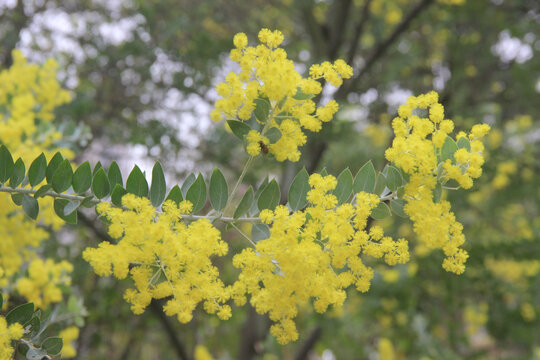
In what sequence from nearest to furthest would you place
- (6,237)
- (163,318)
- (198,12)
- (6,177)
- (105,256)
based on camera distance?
(105,256) < (6,177) < (6,237) < (163,318) < (198,12)

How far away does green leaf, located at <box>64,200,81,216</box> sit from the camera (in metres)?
1.29

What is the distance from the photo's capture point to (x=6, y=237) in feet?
5.69

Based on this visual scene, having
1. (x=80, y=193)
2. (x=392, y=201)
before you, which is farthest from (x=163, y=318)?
(x=392, y=201)

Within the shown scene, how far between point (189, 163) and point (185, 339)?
2538 mm

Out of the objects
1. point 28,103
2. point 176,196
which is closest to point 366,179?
point 176,196

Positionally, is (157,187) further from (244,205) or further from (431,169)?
(431,169)

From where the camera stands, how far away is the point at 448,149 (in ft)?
4.10

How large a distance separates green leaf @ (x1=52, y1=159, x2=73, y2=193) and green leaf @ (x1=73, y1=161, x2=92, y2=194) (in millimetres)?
17

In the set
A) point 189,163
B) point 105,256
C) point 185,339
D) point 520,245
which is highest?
point 520,245

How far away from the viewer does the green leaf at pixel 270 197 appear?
1.31 metres

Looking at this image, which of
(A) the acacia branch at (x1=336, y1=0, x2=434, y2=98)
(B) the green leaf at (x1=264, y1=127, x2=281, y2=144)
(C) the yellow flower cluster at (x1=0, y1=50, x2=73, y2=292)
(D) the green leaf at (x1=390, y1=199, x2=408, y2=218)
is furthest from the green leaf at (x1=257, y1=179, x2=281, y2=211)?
(A) the acacia branch at (x1=336, y1=0, x2=434, y2=98)

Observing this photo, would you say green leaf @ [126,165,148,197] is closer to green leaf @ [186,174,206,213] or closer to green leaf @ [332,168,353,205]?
green leaf @ [186,174,206,213]

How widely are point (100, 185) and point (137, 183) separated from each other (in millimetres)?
104

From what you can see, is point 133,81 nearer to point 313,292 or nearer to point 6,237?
point 6,237
